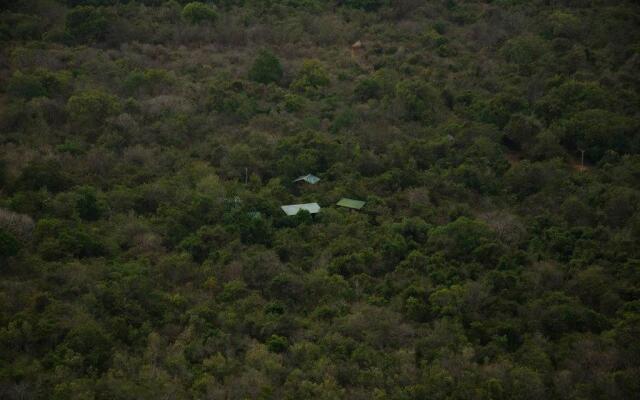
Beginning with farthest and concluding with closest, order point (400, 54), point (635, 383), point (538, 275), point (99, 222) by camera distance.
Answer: point (400, 54)
point (99, 222)
point (538, 275)
point (635, 383)

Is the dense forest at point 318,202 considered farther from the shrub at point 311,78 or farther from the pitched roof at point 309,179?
the pitched roof at point 309,179

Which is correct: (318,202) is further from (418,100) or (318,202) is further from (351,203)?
(418,100)

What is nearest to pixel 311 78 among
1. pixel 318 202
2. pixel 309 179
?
pixel 309 179

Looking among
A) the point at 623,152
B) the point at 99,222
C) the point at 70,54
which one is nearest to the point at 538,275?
the point at 623,152

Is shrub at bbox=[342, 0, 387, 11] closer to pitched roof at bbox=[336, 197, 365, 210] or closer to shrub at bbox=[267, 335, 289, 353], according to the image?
pitched roof at bbox=[336, 197, 365, 210]

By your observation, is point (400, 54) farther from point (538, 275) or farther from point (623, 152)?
point (538, 275)

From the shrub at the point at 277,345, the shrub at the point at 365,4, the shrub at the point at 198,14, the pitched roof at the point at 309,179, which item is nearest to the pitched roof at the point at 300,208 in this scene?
the pitched roof at the point at 309,179

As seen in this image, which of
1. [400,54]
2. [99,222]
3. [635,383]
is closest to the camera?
[635,383]
